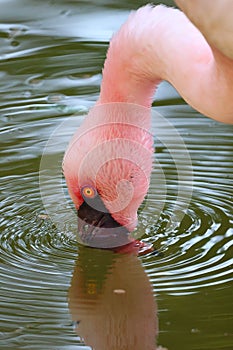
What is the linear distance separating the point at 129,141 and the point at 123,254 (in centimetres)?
58

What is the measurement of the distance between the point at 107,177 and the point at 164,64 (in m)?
0.70

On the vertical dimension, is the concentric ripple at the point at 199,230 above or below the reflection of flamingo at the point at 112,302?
above

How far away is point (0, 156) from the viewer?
666cm

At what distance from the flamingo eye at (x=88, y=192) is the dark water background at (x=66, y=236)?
0.95ft

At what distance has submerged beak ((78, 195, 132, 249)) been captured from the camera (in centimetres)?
568

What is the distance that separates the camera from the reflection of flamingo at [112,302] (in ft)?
16.1

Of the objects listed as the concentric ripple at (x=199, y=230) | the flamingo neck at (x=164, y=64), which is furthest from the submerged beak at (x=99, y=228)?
the flamingo neck at (x=164, y=64)

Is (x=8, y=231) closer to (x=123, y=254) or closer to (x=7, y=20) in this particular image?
(x=123, y=254)

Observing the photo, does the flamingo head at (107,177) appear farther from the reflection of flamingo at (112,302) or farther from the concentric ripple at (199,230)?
the concentric ripple at (199,230)

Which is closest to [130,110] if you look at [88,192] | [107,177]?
[107,177]

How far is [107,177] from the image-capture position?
18.3 feet

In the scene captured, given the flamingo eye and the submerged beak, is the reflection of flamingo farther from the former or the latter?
the flamingo eye

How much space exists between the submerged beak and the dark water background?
0.24ft

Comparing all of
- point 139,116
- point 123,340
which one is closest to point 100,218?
point 139,116
